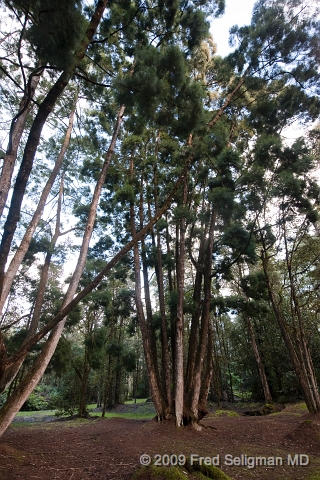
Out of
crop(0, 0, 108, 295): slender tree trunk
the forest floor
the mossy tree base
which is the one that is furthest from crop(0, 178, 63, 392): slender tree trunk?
the mossy tree base

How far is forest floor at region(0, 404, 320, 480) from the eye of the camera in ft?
10.9

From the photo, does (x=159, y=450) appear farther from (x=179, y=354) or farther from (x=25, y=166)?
(x=25, y=166)

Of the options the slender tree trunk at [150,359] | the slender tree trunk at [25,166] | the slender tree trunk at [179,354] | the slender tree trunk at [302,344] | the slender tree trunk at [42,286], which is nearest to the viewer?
the slender tree trunk at [25,166]

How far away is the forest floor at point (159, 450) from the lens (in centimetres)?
332

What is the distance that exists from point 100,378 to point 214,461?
620 inches

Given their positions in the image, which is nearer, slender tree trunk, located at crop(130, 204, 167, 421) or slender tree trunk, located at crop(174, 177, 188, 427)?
slender tree trunk, located at crop(174, 177, 188, 427)

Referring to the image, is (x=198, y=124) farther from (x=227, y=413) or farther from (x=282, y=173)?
(x=227, y=413)

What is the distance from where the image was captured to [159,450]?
4418mm

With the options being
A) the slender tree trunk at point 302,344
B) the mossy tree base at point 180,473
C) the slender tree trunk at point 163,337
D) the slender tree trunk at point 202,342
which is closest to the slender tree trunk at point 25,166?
the mossy tree base at point 180,473

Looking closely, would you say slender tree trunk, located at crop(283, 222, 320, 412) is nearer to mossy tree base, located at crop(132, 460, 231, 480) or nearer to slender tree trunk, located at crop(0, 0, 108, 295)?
mossy tree base, located at crop(132, 460, 231, 480)

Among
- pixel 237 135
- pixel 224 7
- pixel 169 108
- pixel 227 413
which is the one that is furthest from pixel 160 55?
pixel 227 413

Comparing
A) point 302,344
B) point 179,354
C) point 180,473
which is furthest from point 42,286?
point 302,344

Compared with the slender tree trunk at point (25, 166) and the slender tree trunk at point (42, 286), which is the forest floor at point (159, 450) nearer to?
the slender tree trunk at point (42, 286)

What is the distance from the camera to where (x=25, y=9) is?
2.98m
